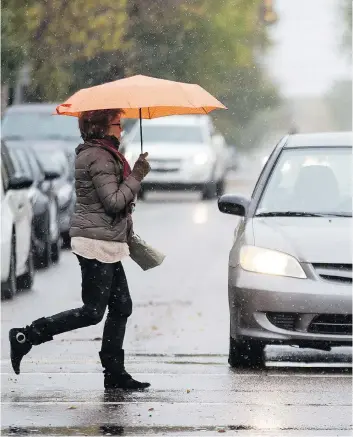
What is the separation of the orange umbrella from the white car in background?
23598 mm

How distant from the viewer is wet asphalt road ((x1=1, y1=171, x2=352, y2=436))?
769 cm

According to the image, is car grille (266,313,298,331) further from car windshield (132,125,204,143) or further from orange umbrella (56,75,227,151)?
car windshield (132,125,204,143)

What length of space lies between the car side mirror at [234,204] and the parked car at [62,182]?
30.2ft

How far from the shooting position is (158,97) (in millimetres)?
9211

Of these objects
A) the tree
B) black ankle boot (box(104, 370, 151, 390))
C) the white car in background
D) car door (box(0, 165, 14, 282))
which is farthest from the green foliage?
black ankle boot (box(104, 370, 151, 390))

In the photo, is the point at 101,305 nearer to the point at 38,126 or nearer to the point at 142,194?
the point at 38,126

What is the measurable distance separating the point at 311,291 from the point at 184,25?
28.7 meters

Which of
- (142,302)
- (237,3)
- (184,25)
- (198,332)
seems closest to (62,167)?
(142,302)

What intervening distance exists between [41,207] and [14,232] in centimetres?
315

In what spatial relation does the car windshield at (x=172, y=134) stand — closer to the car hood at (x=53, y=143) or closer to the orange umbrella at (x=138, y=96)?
the car hood at (x=53, y=143)

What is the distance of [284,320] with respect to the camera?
31.2ft

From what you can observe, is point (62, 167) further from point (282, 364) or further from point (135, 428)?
point (135, 428)

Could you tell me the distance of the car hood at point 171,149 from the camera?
3453cm

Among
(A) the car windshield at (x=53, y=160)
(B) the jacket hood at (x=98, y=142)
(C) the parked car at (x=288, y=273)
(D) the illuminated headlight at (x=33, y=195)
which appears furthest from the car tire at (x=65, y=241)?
(B) the jacket hood at (x=98, y=142)
